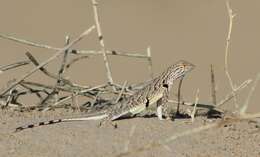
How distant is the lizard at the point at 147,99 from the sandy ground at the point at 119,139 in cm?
8

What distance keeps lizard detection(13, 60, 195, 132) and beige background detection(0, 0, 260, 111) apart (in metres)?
6.00

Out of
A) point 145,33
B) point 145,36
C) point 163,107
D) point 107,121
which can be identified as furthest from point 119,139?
point 145,33

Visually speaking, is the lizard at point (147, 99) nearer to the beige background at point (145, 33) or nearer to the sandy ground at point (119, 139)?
the sandy ground at point (119, 139)

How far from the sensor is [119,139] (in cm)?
663

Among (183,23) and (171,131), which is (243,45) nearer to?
(183,23)

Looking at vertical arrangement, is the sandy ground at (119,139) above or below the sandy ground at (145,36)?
below

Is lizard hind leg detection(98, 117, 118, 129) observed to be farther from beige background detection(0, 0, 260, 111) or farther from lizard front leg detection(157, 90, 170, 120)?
beige background detection(0, 0, 260, 111)

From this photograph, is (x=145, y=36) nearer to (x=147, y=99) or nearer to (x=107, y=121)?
(x=147, y=99)

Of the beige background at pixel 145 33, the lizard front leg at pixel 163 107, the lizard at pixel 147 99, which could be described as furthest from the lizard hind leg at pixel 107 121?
the beige background at pixel 145 33

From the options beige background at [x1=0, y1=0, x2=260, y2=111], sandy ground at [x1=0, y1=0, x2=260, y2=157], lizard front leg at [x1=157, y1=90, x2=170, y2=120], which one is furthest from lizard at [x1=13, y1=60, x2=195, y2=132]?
beige background at [x1=0, y1=0, x2=260, y2=111]

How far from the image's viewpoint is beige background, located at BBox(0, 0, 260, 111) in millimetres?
15219

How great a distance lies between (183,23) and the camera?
18297mm

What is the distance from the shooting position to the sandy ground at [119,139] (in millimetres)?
6344

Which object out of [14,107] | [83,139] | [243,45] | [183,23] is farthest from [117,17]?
[83,139]
